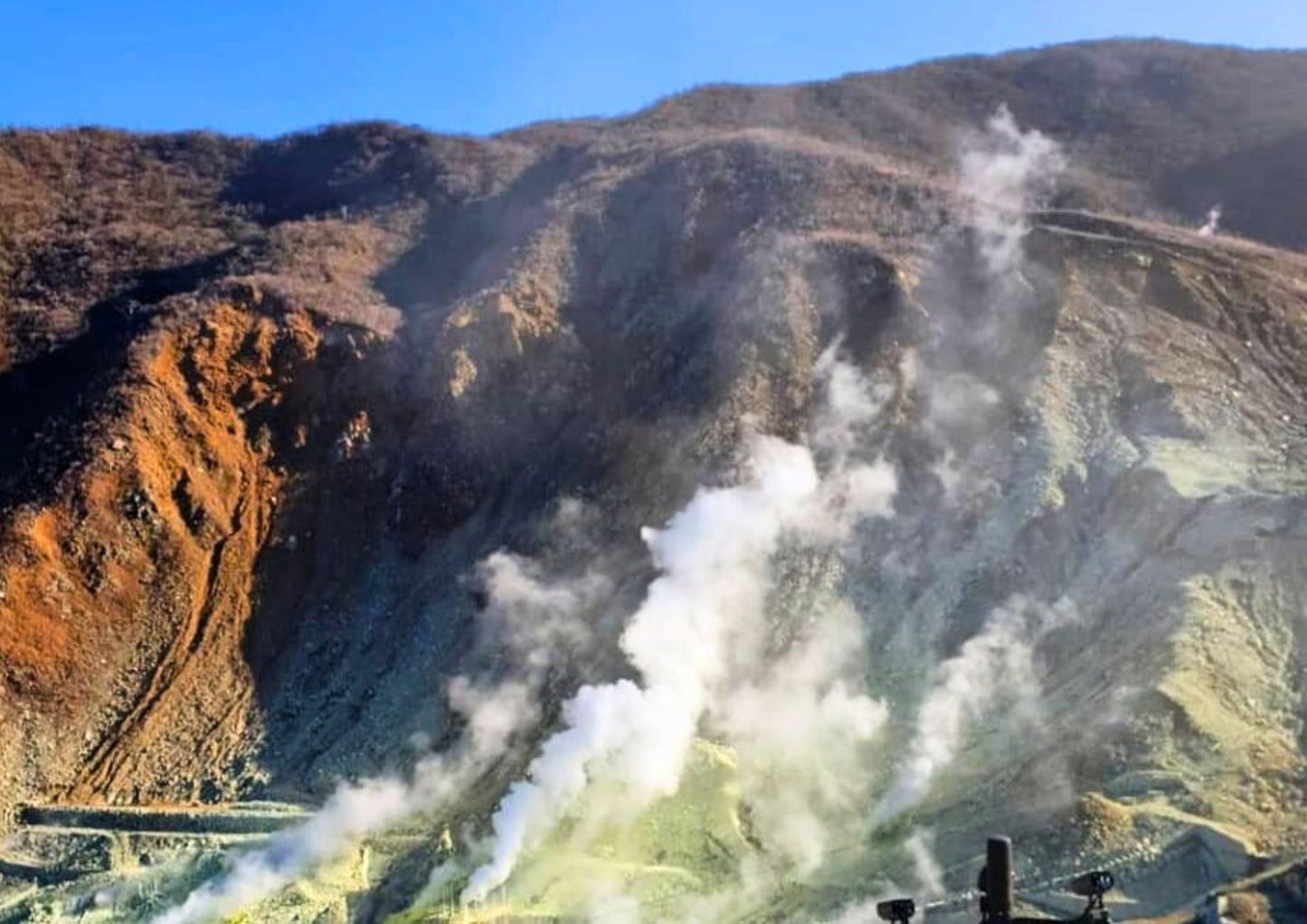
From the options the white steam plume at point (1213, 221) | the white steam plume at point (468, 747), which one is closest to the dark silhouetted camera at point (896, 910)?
the white steam plume at point (468, 747)

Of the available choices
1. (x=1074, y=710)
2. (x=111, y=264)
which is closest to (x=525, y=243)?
(x=111, y=264)

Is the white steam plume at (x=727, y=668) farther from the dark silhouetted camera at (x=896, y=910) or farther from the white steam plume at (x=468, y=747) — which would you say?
the dark silhouetted camera at (x=896, y=910)

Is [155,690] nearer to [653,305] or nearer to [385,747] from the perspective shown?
[385,747]

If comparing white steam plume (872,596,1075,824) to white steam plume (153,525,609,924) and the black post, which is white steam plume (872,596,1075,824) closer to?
white steam plume (153,525,609,924)

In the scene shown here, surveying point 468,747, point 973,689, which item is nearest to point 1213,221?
point 973,689

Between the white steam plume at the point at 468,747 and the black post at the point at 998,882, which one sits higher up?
the white steam plume at the point at 468,747

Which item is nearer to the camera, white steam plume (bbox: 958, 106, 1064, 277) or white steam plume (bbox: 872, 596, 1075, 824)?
white steam plume (bbox: 872, 596, 1075, 824)

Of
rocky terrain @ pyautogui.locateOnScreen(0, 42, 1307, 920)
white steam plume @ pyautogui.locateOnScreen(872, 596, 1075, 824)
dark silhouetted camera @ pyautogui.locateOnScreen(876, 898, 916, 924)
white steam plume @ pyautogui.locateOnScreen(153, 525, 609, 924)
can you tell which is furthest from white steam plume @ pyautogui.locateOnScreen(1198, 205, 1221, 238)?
dark silhouetted camera @ pyautogui.locateOnScreen(876, 898, 916, 924)
